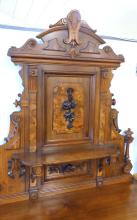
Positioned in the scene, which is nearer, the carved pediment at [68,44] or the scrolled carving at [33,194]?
the carved pediment at [68,44]

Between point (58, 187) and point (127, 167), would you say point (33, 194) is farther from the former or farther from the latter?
point (127, 167)

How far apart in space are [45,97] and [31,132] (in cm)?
28

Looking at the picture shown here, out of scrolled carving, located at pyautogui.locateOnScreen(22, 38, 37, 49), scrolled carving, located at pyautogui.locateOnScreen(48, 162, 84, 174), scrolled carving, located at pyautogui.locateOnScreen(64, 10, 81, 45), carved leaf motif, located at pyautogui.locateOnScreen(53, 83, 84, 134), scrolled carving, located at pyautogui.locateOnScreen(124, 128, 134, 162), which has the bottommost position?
scrolled carving, located at pyautogui.locateOnScreen(48, 162, 84, 174)

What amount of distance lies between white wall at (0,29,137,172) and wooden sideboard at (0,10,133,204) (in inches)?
3.6

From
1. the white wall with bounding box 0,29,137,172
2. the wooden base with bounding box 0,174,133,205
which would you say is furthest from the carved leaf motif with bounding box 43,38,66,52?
the wooden base with bounding box 0,174,133,205

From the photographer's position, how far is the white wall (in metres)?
1.56

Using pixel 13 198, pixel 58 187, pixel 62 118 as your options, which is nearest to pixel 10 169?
pixel 13 198

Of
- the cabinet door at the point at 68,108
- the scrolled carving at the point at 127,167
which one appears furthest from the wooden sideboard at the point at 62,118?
the scrolled carving at the point at 127,167

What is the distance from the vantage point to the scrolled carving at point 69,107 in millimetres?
1692

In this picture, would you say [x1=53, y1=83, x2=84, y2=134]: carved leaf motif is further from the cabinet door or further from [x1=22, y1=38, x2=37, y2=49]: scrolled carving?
[x1=22, y1=38, x2=37, y2=49]: scrolled carving

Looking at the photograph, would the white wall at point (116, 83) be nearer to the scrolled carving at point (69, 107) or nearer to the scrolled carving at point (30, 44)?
the scrolled carving at point (30, 44)

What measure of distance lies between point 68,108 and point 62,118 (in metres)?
0.09

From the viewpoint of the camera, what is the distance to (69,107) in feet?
5.61

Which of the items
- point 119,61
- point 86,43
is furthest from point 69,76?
point 119,61
